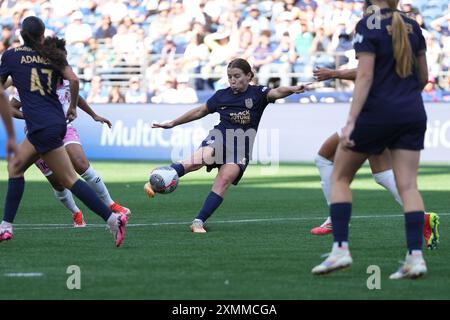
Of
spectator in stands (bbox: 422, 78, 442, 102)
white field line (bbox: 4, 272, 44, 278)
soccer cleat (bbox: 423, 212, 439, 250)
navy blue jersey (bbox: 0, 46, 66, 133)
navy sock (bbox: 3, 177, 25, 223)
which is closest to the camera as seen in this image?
white field line (bbox: 4, 272, 44, 278)

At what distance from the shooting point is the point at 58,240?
10.5m

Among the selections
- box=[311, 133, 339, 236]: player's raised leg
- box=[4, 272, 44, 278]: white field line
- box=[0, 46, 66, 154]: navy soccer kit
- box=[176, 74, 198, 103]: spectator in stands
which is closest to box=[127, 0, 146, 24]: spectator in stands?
box=[176, 74, 198, 103]: spectator in stands

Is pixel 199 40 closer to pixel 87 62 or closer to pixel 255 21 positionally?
pixel 255 21

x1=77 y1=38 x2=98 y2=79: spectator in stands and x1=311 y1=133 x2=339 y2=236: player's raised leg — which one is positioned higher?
x1=77 y1=38 x2=98 y2=79: spectator in stands

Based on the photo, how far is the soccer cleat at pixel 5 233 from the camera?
1032 centimetres

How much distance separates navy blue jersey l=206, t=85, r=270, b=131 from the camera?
11.8 metres

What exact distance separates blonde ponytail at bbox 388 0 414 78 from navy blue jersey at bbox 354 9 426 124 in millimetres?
32

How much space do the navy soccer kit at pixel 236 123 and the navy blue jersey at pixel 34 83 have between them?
7.51 ft

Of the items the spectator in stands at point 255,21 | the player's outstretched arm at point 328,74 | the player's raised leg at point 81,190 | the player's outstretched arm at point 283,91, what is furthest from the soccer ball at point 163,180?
the spectator in stands at point 255,21

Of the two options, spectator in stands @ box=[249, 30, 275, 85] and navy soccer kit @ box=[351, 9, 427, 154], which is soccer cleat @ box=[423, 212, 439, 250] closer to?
navy soccer kit @ box=[351, 9, 427, 154]

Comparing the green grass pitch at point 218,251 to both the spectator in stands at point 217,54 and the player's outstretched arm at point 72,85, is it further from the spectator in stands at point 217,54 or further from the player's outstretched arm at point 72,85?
the spectator in stands at point 217,54

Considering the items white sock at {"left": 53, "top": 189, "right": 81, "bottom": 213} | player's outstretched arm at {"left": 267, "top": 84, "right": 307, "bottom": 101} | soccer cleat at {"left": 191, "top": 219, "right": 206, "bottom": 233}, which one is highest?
player's outstretched arm at {"left": 267, "top": 84, "right": 307, "bottom": 101}

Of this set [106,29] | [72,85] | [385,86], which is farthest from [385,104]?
[106,29]

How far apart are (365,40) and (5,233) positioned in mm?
4350
